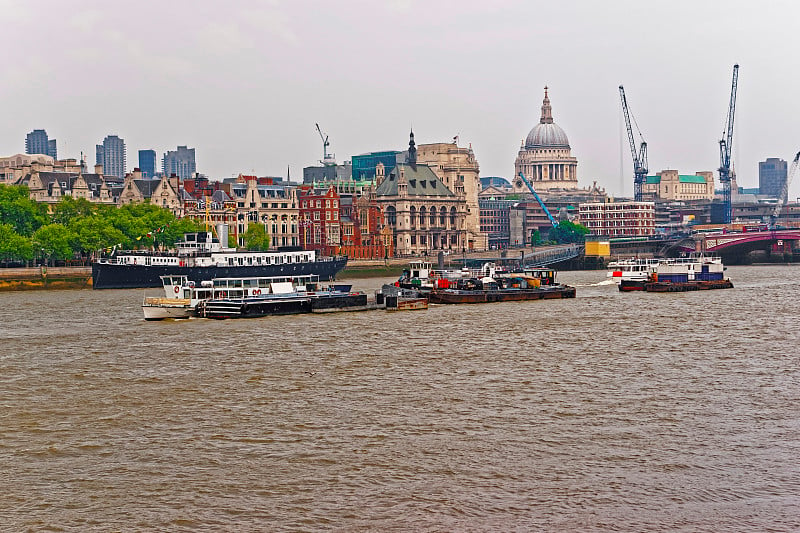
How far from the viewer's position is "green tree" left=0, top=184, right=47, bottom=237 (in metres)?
130

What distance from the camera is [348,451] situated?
3150 cm

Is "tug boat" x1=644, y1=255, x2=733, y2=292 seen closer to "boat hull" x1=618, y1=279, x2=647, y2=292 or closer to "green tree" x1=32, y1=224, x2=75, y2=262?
"boat hull" x1=618, y1=279, x2=647, y2=292

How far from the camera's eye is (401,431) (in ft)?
112

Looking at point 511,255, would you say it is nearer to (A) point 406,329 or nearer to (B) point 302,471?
(A) point 406,329

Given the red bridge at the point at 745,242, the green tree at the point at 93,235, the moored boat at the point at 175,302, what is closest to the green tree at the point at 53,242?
the green tree at the point at 93,235

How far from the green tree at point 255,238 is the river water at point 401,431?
90.5 m

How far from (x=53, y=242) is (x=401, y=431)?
95198 mm

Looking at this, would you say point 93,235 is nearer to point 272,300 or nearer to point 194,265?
point 194,265

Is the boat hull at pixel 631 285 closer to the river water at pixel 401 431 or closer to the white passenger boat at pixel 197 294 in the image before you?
the white passenger boat at pixel 197 294

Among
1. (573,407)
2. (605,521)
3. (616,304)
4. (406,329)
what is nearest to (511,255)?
(616,304)

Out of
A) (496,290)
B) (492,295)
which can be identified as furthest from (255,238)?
(492,295)

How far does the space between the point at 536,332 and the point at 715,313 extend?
17.7 m

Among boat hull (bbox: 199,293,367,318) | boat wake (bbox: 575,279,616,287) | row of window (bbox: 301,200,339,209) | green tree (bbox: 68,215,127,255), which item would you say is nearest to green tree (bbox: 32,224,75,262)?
green tree (bbox: 68,215,127,255)

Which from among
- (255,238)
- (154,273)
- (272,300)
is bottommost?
(272,300)
